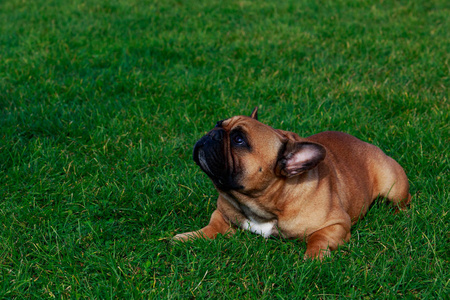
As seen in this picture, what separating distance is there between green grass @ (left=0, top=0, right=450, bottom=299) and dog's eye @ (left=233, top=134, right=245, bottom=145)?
63 cm

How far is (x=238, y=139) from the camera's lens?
2984 millimetres

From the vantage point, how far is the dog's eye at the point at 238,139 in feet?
9.75

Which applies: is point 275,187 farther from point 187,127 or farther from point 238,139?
point 187,127

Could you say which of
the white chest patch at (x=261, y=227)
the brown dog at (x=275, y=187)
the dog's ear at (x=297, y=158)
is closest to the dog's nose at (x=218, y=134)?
the brown dog at (x=275, y=187)

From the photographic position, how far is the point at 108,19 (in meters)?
7.90

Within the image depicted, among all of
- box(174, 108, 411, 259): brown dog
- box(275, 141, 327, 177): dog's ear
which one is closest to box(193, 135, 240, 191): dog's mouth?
box(174, 108, 411, 259): brown dog

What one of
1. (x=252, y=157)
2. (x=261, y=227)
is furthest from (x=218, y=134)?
(x=261, y=227)

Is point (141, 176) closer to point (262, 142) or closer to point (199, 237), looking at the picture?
point (199, 237)

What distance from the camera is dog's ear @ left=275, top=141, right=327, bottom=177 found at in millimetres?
2930

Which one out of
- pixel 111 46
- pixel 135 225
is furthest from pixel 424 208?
pixel 111 46

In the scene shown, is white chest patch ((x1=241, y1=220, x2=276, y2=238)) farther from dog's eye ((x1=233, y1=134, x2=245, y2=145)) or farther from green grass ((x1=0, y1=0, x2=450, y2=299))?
dog's eye ((x1=233, y1=134, x2=245, y2=145))

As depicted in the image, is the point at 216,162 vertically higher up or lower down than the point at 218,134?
lower down

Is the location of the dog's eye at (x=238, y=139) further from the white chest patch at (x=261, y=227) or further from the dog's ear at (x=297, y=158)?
the white chest patch at (x=261, y=227)

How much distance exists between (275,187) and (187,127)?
1889mm
